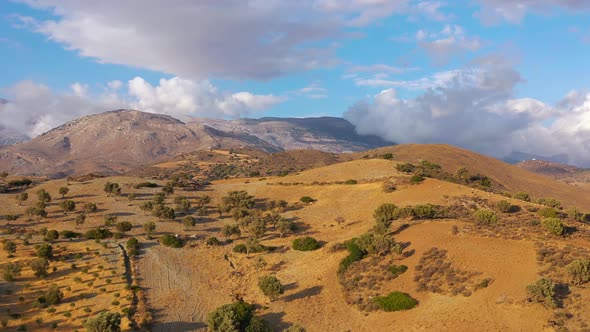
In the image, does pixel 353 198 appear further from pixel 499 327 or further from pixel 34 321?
pixel 34 321

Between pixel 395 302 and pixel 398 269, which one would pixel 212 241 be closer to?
pixel 398 269

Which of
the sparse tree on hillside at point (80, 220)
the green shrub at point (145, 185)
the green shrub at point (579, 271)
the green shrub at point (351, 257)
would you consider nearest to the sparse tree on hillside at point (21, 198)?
the sparse tree on hillside at point (80, 220)

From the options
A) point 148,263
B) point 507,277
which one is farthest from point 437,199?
point 148,263

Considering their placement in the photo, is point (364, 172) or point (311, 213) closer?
point (311, 213)

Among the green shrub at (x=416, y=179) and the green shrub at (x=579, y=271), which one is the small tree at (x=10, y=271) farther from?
the green shrub at (x=416, y=179)

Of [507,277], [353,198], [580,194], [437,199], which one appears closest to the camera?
[507,277]

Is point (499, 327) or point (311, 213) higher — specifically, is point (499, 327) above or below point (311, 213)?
below
